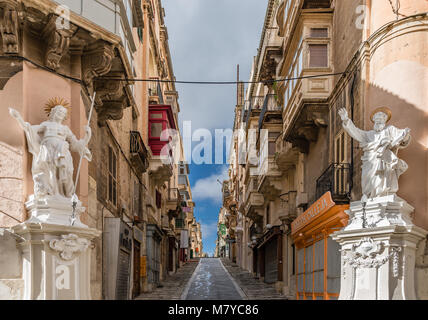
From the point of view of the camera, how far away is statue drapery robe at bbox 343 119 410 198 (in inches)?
405

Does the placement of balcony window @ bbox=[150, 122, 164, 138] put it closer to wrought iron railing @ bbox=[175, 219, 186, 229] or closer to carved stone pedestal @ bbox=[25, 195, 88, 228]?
carved stone pedestal @ bbox=[25, 195, 88, 228]

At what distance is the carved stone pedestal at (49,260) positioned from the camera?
927 cm

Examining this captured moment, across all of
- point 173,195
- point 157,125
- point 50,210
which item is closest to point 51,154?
point 50,210

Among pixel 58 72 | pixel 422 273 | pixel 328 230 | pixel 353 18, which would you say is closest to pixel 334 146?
pixel 328 230

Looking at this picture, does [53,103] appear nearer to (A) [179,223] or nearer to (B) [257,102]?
(B) [257,102]

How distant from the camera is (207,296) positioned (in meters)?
22.0

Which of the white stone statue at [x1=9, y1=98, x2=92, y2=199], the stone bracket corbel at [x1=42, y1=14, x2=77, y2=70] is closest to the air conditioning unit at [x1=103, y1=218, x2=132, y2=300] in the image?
the white stone statue at [x1=9, y1=98, x2=92, y2=199]

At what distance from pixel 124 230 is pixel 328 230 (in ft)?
19.2

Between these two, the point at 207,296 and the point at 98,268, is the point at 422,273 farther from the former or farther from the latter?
the point at 207,296

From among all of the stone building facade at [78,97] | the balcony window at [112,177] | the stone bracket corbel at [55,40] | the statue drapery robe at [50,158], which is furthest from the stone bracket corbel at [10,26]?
the balcony window at [112,177]

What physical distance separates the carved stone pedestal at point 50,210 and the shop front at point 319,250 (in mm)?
6151

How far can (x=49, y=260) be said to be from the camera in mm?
9336

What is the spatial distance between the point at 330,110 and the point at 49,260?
975cm

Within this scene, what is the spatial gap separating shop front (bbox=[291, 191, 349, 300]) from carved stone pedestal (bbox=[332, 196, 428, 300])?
7.76ft
